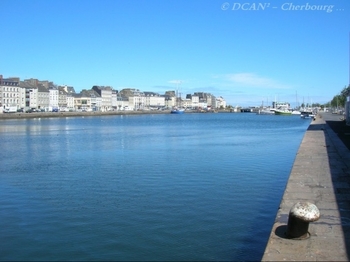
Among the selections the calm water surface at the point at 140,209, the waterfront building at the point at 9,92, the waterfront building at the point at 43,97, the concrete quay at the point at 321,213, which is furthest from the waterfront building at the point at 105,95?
the concrete quay at the point at 321,213

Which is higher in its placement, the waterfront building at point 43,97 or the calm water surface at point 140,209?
the waterfront building at point 43,97

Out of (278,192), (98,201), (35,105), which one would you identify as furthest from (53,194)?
(35,105)

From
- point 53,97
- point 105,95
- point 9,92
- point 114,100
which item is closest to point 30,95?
point 9,92

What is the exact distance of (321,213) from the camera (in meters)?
8.91

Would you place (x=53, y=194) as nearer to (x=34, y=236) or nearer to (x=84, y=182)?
(x=84, y=182)

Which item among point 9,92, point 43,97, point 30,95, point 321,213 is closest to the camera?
point 321,213

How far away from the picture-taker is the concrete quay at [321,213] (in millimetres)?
6699

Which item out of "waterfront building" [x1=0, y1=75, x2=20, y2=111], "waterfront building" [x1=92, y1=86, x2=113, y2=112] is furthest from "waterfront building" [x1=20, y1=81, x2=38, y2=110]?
"waterfront building" [x1=92, y1=86, x2=113, y2=112]

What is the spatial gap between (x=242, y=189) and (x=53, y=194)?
6452 millimetres

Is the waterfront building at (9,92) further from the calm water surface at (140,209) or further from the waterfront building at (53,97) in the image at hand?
the calm water surface at (140,209)

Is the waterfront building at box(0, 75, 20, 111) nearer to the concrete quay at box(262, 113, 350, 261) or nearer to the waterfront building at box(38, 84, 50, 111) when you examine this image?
the waterfront building at box(38, 84, 50, 111)

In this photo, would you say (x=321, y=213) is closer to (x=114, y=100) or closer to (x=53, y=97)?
(x=53, y=97)

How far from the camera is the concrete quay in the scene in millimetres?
6699

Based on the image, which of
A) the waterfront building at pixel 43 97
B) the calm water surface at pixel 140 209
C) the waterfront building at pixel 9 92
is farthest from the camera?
the waterfront building at pixel 43 97
